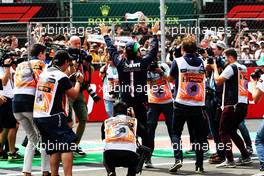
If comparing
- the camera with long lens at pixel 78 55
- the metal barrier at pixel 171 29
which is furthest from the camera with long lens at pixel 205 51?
the metal barrier at pixel 171 29

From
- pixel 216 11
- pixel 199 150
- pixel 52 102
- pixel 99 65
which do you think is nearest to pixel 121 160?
pixel 52 102

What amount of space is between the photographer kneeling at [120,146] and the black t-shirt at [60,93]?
2.23 feet

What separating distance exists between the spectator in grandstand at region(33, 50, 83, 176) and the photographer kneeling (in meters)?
0.53

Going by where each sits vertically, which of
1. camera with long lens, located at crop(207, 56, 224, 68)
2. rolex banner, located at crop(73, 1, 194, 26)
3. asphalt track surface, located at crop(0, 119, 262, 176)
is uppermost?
rolex banner, located at crop(73, 1, 194, 26)

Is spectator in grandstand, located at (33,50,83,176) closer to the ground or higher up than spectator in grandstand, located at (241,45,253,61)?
closer to the ground

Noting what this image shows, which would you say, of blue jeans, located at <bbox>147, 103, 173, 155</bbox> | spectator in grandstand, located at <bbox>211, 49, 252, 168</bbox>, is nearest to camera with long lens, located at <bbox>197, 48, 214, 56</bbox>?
spectator in grandstand, located at <bbox>211, 49, 252, 168</bbox>

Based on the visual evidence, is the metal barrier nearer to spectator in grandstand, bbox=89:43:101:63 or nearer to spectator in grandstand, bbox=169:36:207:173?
spectator in grandstand, bbox=89:43:101:63

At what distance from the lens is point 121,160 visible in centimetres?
1048

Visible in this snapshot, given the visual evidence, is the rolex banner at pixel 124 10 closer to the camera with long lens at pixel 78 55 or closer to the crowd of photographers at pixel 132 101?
the crowd of photographers at pixel 132 101

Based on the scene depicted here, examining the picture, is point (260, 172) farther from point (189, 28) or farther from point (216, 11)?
point (216, 11)

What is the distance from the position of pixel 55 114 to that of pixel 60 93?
11.3 inches

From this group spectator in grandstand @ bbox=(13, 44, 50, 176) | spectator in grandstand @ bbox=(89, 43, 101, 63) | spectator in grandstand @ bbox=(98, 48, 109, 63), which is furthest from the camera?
spectator in grandstand @ bbox=(98, 48, 109, 63)

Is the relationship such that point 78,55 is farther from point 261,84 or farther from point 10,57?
point 261,84

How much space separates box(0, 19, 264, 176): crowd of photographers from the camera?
1071cm
